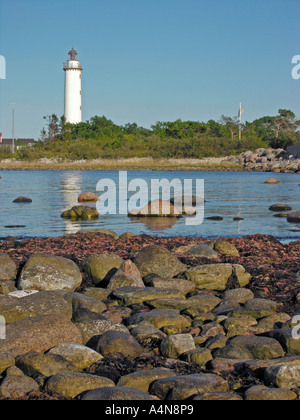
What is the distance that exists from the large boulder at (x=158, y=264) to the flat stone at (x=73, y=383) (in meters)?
3.72

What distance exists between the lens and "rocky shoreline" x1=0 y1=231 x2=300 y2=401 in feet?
13.7

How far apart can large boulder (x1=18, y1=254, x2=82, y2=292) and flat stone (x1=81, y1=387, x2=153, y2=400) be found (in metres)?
3.06

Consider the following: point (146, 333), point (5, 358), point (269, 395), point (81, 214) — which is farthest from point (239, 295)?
point (81, 214)

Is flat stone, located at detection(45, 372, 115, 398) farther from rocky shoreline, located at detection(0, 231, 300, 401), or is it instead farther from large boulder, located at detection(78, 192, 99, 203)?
large boulder, located at detection(78, 192, 99, 203)

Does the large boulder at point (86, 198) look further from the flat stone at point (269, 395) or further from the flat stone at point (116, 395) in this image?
the flat stone at point (269, 395)

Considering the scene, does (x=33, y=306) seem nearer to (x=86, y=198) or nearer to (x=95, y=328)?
(x=95, y=328)

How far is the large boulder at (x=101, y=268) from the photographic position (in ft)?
26.2

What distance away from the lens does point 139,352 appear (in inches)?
197

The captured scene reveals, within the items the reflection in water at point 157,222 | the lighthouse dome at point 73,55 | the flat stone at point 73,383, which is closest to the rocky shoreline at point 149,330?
the flat stone at point 73,383

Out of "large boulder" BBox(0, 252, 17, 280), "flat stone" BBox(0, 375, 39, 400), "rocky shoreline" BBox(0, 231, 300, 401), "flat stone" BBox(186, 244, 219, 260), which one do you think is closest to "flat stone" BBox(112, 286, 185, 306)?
"rocky shoreline" BBox(0, 231, 300, 401)

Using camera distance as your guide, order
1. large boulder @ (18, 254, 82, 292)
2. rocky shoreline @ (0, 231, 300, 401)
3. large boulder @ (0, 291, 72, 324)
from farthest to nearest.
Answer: large boulder @ (18, 254, 82, 292) → large boulder @ (0, 291, 72, 324) → rocky shoreline @ (0, 231, 300, 401)

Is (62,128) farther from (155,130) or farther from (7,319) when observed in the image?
(7,319)

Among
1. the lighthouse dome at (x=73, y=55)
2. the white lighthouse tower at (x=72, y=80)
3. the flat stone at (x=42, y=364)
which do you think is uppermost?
the lighthouse dome at (x=73, y=55)
